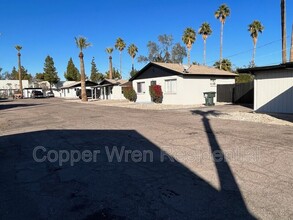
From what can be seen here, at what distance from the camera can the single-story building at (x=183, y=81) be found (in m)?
26.4

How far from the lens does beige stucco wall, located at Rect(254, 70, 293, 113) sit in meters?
16.0

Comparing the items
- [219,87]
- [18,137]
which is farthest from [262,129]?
[219,87]

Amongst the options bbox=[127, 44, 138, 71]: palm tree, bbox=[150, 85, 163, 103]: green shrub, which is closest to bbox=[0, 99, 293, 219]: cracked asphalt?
bbox=[150, 85, 163, 103]: green shrub

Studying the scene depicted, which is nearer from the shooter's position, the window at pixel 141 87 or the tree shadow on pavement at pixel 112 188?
the tree shadow on pavement at pixel 112 188

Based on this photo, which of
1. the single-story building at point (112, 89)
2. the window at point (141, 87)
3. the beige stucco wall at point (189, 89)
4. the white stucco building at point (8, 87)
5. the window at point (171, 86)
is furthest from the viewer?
the white stucco building at point (8, 87)

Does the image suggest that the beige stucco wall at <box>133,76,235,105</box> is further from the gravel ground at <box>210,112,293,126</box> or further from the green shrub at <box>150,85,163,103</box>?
the gravel ground at <box>210,112,293,126</box>

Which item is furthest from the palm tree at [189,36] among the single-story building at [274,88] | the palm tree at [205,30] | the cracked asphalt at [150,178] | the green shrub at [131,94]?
the cracked asphalt at [150,178]

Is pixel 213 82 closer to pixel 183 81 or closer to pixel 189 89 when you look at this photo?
pixel 189 89

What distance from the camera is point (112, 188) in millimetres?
4742

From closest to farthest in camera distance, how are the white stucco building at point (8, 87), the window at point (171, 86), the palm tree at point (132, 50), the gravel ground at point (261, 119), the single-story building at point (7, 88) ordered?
the gravel ground at point (261, 119) → the window at point (171, 86) → the palm tree at point (132, 50) → the single-story building at point (7, 88) → the white stucco building at point (8, 87)

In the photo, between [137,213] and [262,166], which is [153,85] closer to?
[262,166]

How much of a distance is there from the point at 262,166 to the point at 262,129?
5.31 metres

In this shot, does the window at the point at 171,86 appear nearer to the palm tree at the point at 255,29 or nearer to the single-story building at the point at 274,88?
the single-story building at the point at 274,88

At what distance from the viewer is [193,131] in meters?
10.4
